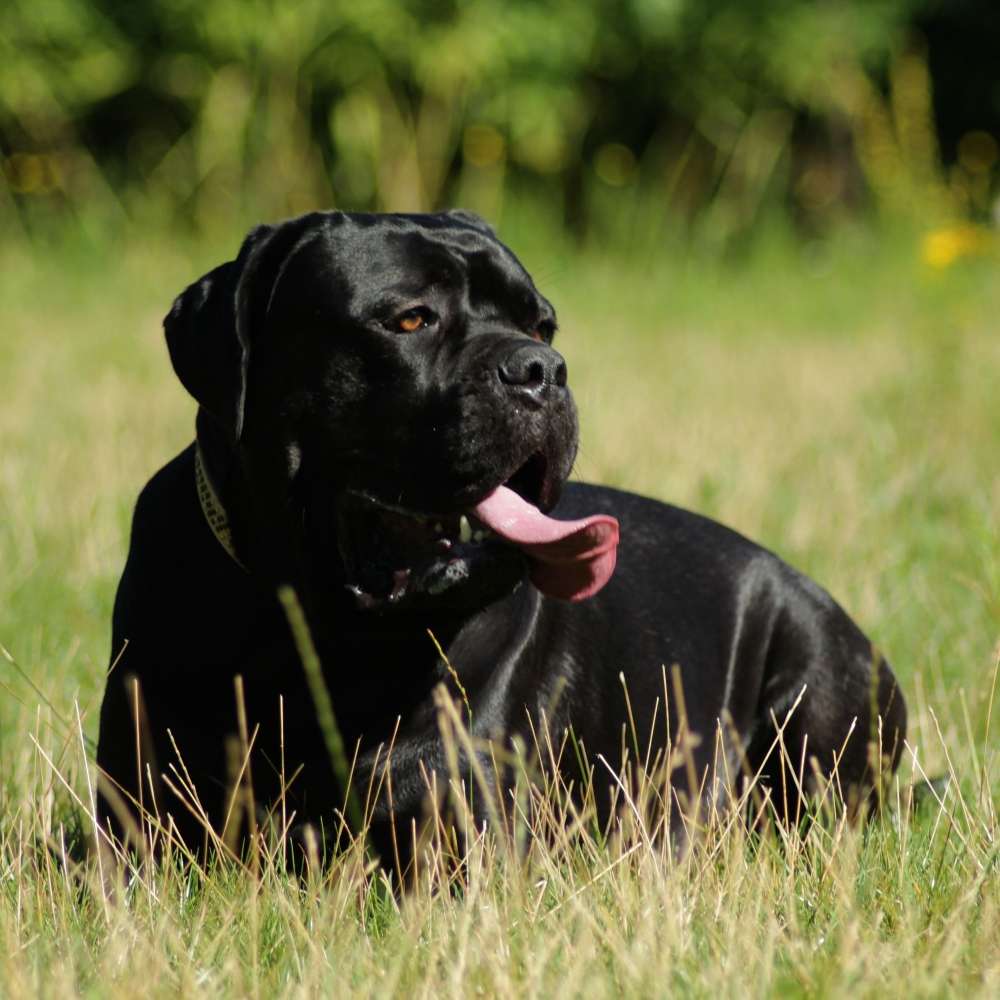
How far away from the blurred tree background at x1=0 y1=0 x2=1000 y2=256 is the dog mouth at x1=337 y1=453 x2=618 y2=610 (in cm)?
964

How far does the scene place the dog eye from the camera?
3543mm

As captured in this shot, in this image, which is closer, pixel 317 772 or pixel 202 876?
pixel 202 876

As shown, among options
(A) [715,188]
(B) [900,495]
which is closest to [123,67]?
(A) [715,188]

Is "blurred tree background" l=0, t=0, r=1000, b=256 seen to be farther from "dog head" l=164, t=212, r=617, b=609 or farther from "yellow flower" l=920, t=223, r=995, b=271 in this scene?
"dog head" l=164, t=212, r=617, b=609

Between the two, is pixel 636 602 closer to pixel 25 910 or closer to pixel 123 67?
pixel 25 910

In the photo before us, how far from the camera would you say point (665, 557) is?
4.60 metres

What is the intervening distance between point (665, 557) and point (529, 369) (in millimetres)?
1316

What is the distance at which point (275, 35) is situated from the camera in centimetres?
1298

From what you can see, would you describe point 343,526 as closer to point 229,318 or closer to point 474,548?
point 474,548

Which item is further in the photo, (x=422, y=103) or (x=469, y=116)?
(x=469, y=116)

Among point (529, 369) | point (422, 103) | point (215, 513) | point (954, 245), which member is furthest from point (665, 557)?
point (422, 103)

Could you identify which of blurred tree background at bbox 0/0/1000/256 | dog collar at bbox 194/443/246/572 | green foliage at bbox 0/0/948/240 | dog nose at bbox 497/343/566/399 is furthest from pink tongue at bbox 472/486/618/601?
green foliage at bbox 0/0/948/240

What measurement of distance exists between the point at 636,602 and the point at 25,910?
186cm

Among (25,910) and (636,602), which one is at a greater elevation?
(636,602)
